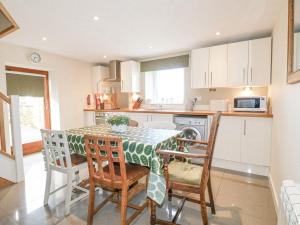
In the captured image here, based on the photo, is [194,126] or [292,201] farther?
[194,126]

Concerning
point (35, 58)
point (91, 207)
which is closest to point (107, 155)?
point (91, 207)

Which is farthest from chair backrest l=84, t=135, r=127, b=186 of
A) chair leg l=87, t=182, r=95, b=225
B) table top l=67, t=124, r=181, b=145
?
table top l=67, t=124, r=181, b=145

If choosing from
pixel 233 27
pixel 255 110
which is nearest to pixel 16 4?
pixel 233 27

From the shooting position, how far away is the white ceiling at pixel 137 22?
2.02m

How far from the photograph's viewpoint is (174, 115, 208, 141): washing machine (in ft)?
10.3

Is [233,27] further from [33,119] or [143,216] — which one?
[33,119]

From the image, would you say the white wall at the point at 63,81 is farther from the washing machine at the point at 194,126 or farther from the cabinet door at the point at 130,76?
the washing machine at the point at 194,126

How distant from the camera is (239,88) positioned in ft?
11.1

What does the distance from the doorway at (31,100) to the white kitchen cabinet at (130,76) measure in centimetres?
179

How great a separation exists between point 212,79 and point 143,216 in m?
2.56

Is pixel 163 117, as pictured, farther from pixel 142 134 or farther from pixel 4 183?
pixel 4 183

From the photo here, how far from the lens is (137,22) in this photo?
247 centimetres

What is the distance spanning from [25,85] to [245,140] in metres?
4.44

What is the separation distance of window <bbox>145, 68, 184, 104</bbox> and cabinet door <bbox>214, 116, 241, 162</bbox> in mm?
1367
